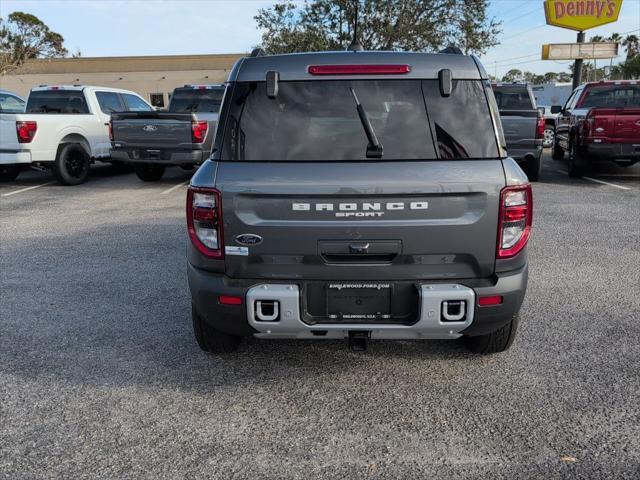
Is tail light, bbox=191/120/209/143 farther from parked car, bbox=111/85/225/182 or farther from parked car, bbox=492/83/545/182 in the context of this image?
parked car, bbox=492/83/545/182

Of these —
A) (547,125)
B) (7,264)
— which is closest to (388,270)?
(7,264)

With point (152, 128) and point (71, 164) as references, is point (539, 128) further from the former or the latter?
point (71, 164)

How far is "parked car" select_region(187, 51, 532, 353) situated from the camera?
10.2 feet

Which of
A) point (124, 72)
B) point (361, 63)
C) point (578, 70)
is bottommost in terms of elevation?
point (361, 63)

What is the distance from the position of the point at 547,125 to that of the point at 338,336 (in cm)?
1987

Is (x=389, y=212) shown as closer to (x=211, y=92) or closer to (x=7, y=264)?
(x=7, y=264)

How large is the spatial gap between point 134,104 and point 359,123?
12249 mm

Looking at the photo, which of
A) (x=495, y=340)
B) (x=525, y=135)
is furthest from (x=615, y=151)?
(x=495, y=340)

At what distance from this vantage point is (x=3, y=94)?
43.7 ft

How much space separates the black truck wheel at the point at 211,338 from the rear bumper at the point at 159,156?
773cm

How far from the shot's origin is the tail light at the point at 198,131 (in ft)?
36.7

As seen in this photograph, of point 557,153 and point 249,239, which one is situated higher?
point 249,239

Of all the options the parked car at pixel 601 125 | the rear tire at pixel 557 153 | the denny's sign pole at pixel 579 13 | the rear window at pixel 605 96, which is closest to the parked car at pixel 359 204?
the parked car at pixel 601 125

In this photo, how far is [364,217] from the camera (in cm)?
311
